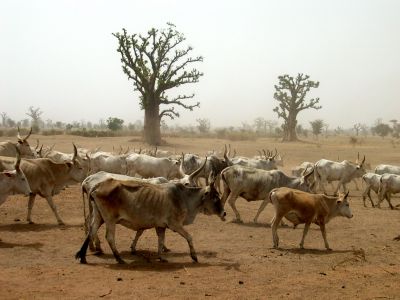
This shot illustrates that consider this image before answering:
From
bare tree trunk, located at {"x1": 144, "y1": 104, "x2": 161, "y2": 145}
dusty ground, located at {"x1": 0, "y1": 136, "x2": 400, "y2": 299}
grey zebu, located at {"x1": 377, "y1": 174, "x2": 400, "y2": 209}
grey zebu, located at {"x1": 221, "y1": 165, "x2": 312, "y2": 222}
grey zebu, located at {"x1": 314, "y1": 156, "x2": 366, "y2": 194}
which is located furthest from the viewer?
bare tree trunk, located at {"x1": 144, "y1": 104, "x2": 161, "y2": 145}

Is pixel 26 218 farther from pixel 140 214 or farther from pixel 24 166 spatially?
pixel 140 214

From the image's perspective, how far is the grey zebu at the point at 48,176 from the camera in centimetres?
1262

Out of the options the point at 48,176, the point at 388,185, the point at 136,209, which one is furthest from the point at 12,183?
the point at 388,185

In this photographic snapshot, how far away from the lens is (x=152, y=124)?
4247cm

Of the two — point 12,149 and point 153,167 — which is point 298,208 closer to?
point 153,167

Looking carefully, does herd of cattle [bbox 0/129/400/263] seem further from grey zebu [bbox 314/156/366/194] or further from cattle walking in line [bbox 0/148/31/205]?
grey zebu [bbox 314/156/366/194]

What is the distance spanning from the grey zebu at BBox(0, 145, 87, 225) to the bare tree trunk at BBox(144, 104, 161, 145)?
28.3 metres

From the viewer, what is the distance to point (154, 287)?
7.50m

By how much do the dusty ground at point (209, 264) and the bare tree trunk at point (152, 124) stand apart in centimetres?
2786

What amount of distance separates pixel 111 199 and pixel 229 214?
6.72 m

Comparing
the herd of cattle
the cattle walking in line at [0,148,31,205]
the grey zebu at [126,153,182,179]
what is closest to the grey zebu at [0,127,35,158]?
the grey zebu at [126,153,182,179]

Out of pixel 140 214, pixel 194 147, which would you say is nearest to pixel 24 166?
pixel 140 214

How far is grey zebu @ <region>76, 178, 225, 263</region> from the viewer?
8.86 m

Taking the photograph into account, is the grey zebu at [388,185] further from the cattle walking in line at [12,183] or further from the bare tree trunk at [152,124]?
the bare tree trunk at [152,124]
